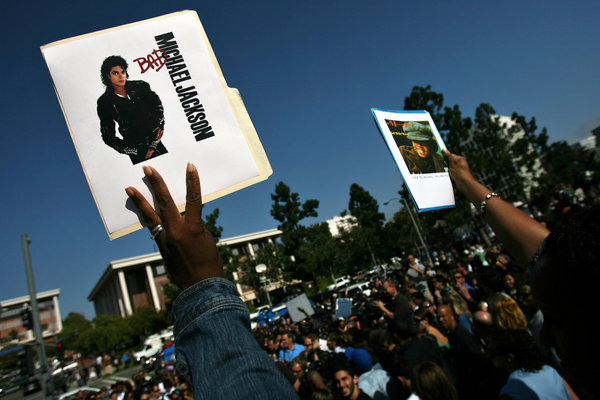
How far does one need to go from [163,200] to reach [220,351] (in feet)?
2.05

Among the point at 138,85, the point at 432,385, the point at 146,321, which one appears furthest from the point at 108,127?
the point at 146,321

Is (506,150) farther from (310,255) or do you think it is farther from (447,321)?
(447,321)

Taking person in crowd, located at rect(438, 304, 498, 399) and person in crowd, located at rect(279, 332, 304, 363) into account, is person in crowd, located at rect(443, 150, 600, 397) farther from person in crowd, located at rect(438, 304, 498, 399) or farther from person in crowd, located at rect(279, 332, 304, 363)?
person in crowd, located at rect(279, 332, 304, 363)

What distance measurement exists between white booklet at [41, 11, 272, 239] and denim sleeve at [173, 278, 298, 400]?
56 centimetres

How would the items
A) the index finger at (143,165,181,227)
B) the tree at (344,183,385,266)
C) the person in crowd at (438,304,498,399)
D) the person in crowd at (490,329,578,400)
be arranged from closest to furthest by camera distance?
the index finger at (143,165,181,227) → the person in crowd at (490,329,578,400) → the person in crowd at (438,304,498,399) → the tree at (344,183,385,266)

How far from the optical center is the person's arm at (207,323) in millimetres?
774

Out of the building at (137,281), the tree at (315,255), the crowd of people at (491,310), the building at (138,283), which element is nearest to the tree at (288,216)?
the tree at (315,255)

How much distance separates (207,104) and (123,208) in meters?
0.57

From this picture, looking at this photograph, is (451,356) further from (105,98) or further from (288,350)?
(105,98)

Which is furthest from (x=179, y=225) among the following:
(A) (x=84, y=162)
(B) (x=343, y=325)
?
(B) (x=343, y=325)

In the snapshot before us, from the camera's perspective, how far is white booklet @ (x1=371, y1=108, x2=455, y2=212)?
215cm

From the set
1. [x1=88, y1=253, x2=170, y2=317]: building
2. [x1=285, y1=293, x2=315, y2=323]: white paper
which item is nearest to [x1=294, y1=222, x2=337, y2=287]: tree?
[x1=285, y1=293, x2=315, y2=323]: white paper

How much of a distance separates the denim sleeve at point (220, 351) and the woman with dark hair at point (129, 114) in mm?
724

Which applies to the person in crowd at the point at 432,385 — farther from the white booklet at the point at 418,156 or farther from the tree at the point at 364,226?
the tree at the point at 364,226
